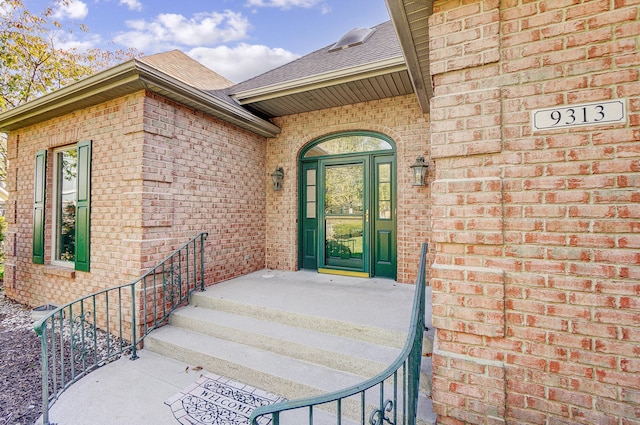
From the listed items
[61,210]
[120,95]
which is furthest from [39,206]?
[120,95]

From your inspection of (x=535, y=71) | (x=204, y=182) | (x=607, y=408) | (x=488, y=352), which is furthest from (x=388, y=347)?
(x=204, y=182)

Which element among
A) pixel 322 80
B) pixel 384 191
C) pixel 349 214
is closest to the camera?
pixel 322 80

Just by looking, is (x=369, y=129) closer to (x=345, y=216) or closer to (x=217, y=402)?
(x=345, y=216)

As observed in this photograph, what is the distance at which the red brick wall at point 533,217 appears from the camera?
4.61 ft

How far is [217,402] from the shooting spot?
7.84 ft

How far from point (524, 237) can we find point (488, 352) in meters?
0.68

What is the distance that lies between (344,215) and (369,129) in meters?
1.53

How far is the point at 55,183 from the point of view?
4656 mm

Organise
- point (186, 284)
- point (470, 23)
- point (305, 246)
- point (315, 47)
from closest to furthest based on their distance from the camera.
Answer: point (470, 23) < point (186, 284) < point (305, 246) < point (315, 47)

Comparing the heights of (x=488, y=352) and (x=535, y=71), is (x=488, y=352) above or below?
below

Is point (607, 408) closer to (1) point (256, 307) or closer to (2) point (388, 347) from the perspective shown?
(2) point (388, 347)

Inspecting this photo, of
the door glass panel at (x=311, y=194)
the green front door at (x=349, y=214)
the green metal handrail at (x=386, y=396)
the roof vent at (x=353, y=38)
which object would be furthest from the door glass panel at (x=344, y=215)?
the green metal handrail at (x=386, y=396)

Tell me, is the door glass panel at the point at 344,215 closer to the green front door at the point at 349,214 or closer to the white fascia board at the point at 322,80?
the green front door at the point at 349,214

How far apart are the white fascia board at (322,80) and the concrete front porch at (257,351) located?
2985 millimetres
